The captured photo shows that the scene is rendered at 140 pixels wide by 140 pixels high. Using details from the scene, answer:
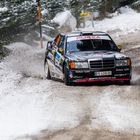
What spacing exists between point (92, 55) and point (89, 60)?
362 millimetres

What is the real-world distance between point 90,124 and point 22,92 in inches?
150

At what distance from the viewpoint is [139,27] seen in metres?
29.8

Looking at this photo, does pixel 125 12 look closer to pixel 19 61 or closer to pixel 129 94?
pixel 19 61

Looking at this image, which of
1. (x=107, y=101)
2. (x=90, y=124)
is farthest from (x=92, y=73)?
(x=90, y=124)

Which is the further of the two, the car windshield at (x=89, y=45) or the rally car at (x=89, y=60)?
the car windshield at (x=89, y=45)

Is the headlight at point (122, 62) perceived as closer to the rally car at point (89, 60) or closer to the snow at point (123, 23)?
the rally car at point (89, 60)

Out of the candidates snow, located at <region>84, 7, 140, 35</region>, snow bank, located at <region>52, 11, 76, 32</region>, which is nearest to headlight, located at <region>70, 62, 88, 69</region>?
snow, located at <region>84, 7, 140, 35</region>

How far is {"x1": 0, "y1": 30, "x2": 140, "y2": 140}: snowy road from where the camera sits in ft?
27.5

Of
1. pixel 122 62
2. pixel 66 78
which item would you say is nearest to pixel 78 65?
pixel 66 78

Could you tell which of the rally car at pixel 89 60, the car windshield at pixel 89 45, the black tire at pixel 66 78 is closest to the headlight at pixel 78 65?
the rally car at pixel 89 60

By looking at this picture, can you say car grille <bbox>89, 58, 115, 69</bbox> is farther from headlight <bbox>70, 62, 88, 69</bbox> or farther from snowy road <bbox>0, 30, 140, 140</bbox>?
snowy road <bbox>0, 30, 140, 140</bbox>

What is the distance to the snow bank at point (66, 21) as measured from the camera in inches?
1227

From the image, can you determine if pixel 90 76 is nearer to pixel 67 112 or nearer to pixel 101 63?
pixel 101 63

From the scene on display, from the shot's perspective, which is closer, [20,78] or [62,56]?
[62,56]
